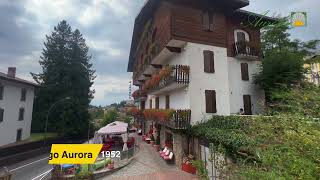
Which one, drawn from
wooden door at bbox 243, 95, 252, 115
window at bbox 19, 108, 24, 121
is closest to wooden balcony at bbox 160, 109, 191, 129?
wooden door at bbox 243, 95, 252, 115

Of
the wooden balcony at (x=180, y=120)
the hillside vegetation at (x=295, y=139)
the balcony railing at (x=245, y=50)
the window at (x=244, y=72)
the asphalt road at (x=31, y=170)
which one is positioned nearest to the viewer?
the hillside vegetation at (x=295, y=139)

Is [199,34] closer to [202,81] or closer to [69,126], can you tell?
[202,81]

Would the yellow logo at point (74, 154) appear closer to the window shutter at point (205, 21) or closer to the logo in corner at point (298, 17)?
the logo in corner at point (298, 17)

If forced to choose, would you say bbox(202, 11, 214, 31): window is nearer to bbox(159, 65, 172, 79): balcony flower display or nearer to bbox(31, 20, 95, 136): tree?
bbox(159, 65, 172, 79): balcony flower display

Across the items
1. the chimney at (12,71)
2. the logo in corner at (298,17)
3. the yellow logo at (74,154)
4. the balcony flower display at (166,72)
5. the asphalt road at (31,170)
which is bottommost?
the asphalt road at (31,170)

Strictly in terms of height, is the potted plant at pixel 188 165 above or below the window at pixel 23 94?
below

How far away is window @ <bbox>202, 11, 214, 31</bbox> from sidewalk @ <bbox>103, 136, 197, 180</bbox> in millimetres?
11975

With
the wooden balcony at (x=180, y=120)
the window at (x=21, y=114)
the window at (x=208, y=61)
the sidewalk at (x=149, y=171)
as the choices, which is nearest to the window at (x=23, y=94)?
the window at (x=21, y=114)

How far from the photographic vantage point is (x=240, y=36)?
19.9 m

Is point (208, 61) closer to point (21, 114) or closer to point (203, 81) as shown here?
point (203, 81)

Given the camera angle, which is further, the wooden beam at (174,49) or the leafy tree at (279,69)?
the wooden beam at (174,49)

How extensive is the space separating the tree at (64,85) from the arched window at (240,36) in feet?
105

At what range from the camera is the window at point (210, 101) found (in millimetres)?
16781

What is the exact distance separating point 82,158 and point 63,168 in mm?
5340
